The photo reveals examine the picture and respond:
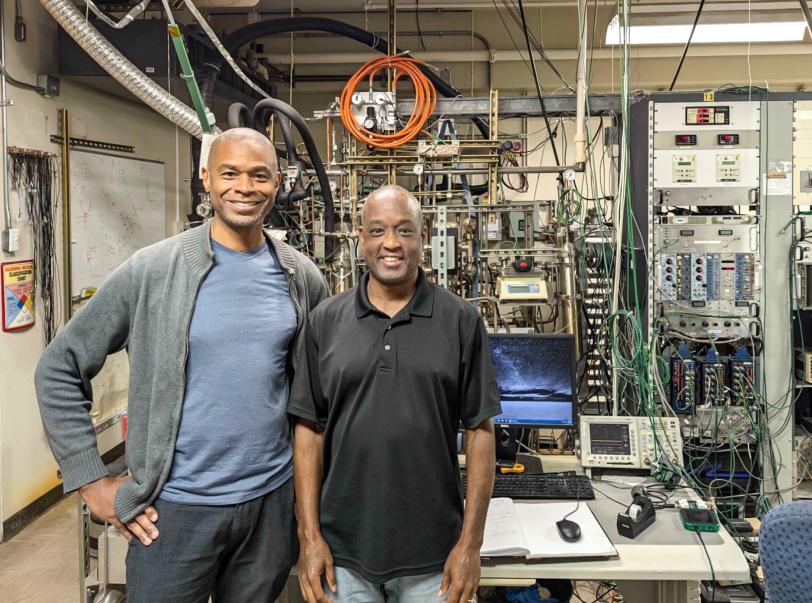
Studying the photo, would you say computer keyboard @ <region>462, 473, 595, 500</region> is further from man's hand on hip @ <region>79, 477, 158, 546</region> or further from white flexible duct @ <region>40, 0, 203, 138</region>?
white flexible duct @ <region>40, 0, 203, 138</region>

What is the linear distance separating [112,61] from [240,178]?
231cm

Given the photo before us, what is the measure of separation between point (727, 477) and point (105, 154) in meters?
4.21

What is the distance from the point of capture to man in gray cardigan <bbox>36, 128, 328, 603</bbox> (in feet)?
4.70

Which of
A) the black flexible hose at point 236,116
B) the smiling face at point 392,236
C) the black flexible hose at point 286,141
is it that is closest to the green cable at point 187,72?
the black flexible hose at point 236,116

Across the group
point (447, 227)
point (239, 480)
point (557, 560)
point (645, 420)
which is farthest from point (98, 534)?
point (447, 227)

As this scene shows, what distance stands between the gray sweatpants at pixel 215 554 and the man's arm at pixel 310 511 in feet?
0.22

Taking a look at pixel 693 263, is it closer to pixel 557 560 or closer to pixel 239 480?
pixel 557 560

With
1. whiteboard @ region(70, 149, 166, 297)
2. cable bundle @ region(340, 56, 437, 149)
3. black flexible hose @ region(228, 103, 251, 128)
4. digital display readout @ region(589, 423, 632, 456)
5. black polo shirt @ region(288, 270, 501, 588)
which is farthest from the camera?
whiteboard @ region(70, 149, 166, 297)

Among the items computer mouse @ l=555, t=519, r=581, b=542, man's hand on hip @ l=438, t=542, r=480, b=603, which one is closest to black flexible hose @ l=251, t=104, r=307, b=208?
computer mouse @ l=555, t=519, r=581, b=542

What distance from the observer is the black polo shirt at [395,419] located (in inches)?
54.9

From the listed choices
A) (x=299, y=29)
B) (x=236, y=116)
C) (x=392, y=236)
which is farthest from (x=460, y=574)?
(x=299, y=29)

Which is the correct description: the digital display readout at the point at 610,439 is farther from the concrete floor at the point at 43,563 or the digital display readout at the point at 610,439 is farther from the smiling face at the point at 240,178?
the concrete floor at the point at 43,563

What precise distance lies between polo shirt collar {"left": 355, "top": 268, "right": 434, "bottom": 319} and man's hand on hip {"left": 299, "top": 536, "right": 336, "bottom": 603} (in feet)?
1.66

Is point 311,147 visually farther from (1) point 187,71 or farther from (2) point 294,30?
(2) point 294,30
